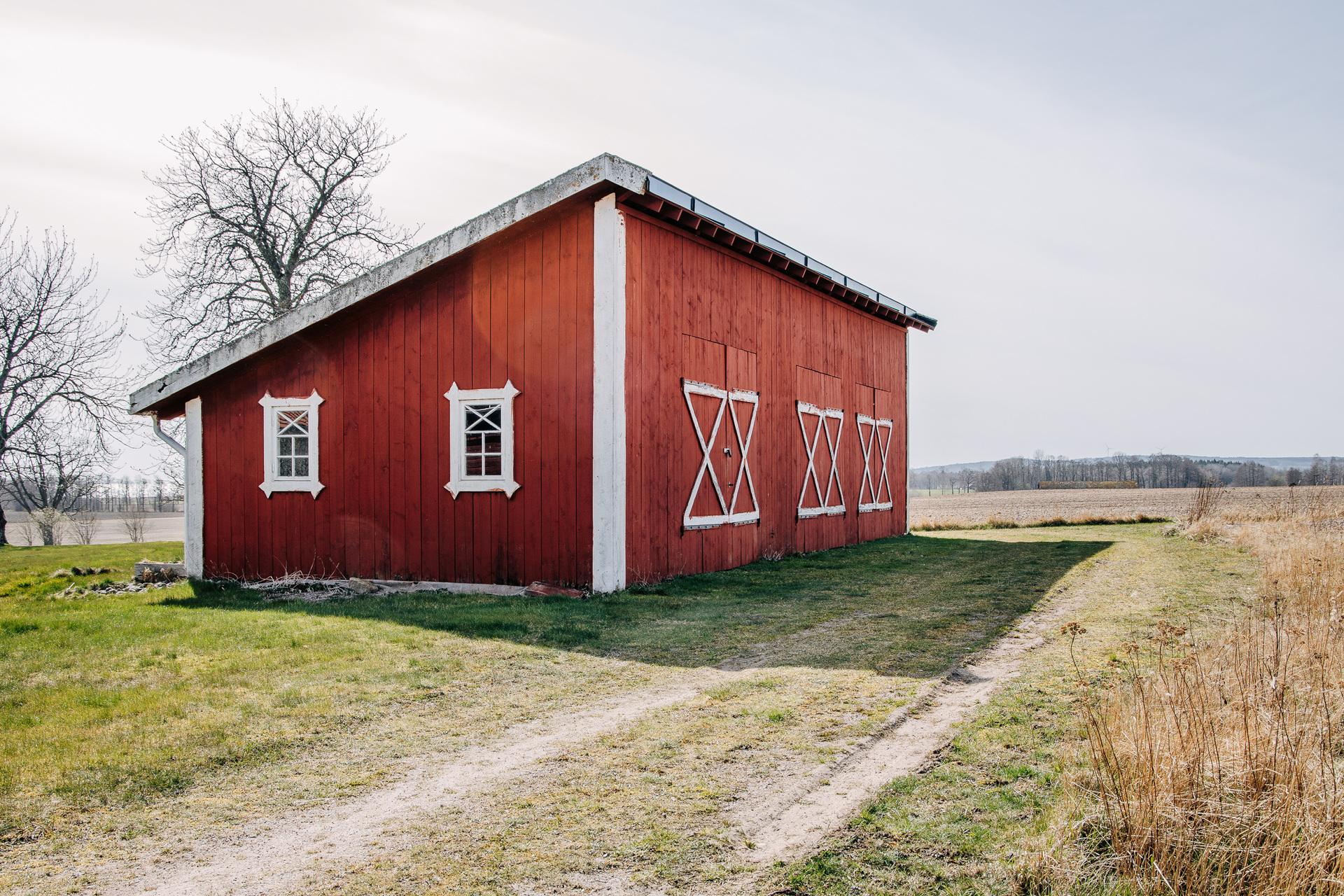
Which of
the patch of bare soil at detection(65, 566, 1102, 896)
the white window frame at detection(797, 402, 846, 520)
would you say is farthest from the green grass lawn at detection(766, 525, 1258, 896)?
the white window frame at detection(797, 402, 846, 520)

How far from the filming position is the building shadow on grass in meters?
6.67

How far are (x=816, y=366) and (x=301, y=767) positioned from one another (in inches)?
490

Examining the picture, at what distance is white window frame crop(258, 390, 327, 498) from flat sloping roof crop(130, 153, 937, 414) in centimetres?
75

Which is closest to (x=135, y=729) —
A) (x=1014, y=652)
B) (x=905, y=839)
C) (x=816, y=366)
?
(x=905, y=839)

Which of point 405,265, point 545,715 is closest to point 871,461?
point 405,265

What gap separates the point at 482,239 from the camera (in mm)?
10398

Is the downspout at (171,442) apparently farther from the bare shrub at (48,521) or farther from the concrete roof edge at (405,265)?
the bare shrub at (48,521)

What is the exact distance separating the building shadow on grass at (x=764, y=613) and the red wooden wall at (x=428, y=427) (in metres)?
0.85

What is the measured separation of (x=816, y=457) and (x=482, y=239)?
7.31 metres

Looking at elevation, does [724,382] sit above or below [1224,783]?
above

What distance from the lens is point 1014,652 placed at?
258 inches

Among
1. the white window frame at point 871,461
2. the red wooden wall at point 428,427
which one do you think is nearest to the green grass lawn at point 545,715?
the red wooden wall at point 428,427

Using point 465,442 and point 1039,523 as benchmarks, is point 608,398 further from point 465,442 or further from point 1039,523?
point 1039,523

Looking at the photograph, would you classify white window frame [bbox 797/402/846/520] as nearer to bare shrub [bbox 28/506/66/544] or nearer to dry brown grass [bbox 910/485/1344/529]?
dry brown grass [bbox 910/485/1344/529]
